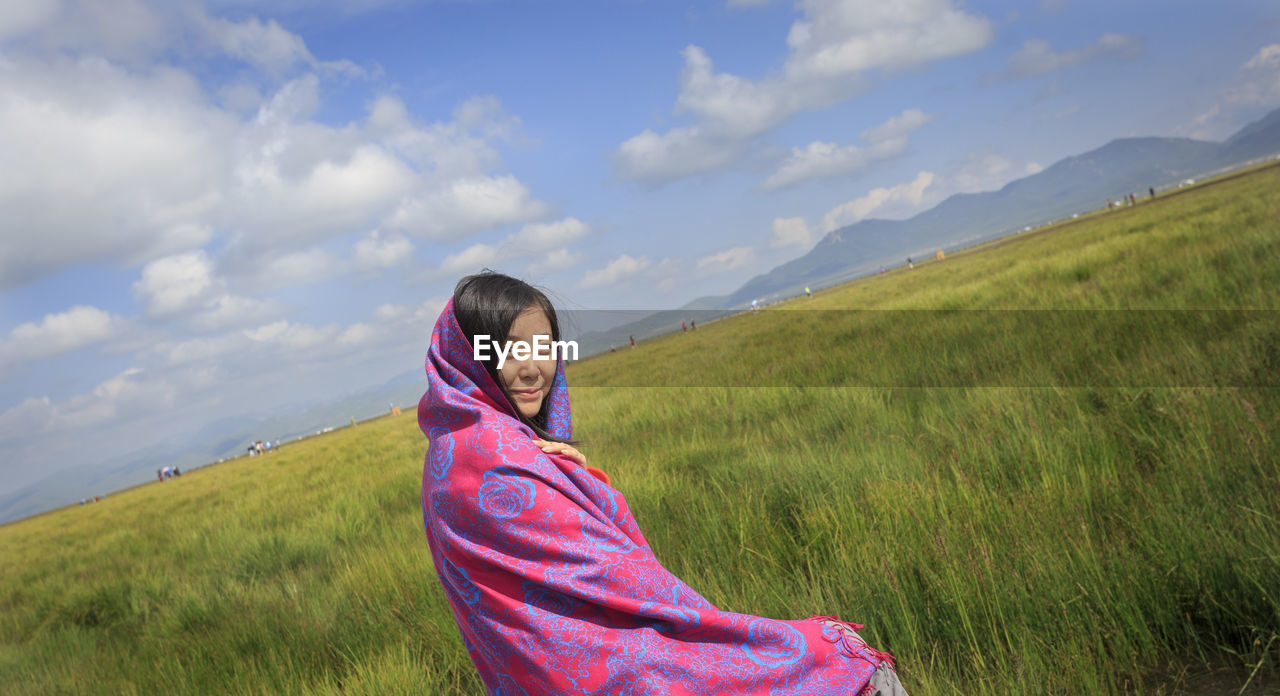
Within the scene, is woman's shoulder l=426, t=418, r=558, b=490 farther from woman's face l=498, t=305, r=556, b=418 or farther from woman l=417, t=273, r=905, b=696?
woman's face l=498, t=305, r=556, b=418

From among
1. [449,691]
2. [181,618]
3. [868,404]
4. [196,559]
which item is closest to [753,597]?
[449,691]

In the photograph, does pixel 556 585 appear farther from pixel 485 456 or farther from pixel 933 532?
pixel 933 532

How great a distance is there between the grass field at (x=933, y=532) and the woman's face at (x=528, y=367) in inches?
61.0

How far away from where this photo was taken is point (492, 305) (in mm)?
1710

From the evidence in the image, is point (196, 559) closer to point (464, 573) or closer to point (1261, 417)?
point (464, 573)

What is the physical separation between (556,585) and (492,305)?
768 mm

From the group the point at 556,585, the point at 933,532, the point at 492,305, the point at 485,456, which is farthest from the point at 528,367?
the point at 933,532

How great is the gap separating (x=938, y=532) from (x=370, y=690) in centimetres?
262

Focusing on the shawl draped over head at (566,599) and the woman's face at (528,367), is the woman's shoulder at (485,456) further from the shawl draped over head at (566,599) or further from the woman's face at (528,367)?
the woman's face at (528,367)

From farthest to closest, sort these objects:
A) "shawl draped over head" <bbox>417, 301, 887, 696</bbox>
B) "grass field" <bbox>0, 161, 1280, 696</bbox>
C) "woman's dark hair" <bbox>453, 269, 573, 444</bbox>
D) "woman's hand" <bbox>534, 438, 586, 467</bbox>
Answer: "grass field" <bbox>0, 161, 1280, 696</bbox>
"woman's dark hair" <bbox>453, 269, 573, 444</bbox>
"woman's hand" <bbox>534, 438, 586, 467</bbox>
"shawl draped over head" <bbox>417, 301, 887, 696</bbox>

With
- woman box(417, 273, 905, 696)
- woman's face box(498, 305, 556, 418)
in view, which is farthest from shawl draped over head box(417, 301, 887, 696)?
woman's face box(498, 305, 556, 418)

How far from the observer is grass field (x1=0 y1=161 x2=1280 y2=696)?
6.99ft

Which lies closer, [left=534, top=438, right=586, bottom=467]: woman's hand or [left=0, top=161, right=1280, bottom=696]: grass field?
[left=534, top=438, right=586, bottom=467]: woman's hand

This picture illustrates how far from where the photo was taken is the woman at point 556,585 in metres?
1.41
